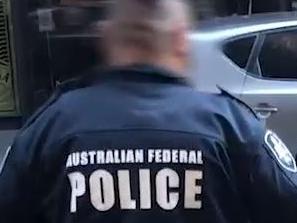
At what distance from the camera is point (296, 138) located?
24.6 ft

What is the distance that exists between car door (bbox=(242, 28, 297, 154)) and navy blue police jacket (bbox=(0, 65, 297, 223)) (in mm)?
5232

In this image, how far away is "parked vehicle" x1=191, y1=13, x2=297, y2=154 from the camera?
7.39 meters

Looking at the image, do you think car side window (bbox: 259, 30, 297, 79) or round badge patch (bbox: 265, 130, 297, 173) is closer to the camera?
round badge patch (bbox: 265, 130, 297, 173)

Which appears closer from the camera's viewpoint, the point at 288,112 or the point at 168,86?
the point at 168,86

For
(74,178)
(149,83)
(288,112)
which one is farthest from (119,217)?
(288,112)

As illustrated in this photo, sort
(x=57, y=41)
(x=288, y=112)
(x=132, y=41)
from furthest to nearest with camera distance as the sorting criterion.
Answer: (x=57, y=41), (x=288, y=112), (x=132, y=41)

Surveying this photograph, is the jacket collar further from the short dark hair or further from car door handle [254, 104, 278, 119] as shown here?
car door handle [254, 104, 278, 119]

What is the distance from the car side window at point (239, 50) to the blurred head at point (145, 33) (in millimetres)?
5483

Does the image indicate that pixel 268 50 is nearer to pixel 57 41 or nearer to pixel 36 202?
pixel 57 41

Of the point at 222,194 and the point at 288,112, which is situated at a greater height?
the point at 222,194

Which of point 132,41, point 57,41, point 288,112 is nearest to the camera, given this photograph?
point 132,41

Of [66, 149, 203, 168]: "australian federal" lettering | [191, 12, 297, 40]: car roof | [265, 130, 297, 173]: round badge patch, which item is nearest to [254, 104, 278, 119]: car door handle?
[191, 12, 297, 40]: car roof

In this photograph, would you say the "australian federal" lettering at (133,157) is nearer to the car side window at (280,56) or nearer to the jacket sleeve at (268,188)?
the jacket sleeve at (268,188)

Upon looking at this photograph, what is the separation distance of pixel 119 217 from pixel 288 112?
5482 millimetres
